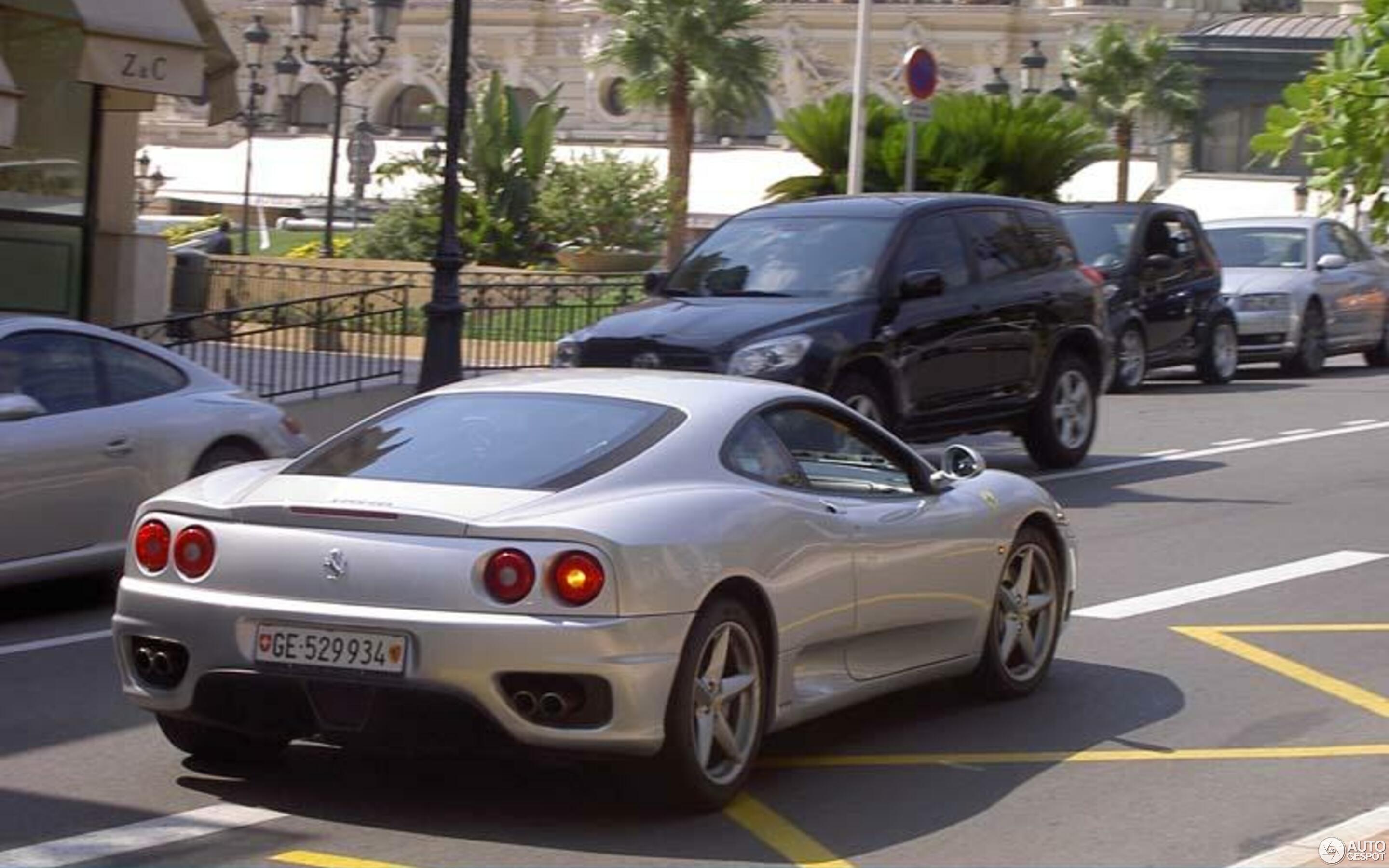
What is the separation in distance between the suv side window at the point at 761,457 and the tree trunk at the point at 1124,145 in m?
63.6

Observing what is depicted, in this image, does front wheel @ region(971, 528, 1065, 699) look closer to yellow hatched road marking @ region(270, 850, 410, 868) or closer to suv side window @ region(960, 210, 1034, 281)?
yellow hatched road marking @ region(270, 850, 410, 868)

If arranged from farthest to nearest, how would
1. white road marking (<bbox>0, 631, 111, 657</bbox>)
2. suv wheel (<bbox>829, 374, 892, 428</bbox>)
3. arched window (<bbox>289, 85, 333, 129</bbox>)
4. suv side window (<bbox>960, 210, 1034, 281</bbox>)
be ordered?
arched window (<bbox>289, 85, 333, 129</bbox>) → suv side window (<bbox>960, 210, 1034, 281</bbox>) → suv wheel (<bbox>829, 374, 892, 428</bbox>) → white road marking (<bbox>0, 631, 111, 657</bbox>)

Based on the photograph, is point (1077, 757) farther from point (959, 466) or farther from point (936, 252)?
point (936, 252)

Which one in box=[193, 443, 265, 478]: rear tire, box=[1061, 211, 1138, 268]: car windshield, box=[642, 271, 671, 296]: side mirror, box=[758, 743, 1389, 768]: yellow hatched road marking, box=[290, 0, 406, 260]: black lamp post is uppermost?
box=[290, 0, 406, 260]: black lamp post

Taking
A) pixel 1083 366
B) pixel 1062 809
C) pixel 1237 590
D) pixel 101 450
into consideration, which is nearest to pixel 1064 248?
pixel 1083 366

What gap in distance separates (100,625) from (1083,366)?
8.65 metres

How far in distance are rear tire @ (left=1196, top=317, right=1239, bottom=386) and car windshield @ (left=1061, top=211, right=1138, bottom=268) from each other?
156 centimetres

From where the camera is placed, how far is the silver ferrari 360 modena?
6.91m

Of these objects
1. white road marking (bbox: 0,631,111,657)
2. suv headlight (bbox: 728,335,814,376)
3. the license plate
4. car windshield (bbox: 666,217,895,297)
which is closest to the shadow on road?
the license plate

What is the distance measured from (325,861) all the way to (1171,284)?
1864 cm

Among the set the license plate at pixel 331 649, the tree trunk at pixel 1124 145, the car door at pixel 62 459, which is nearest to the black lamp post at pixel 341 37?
the car door at pixel 62 459

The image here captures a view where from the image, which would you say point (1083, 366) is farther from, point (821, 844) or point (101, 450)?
point (821, 844)

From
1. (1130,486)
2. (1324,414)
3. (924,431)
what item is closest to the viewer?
(924,431)

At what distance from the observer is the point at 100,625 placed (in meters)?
10.9
